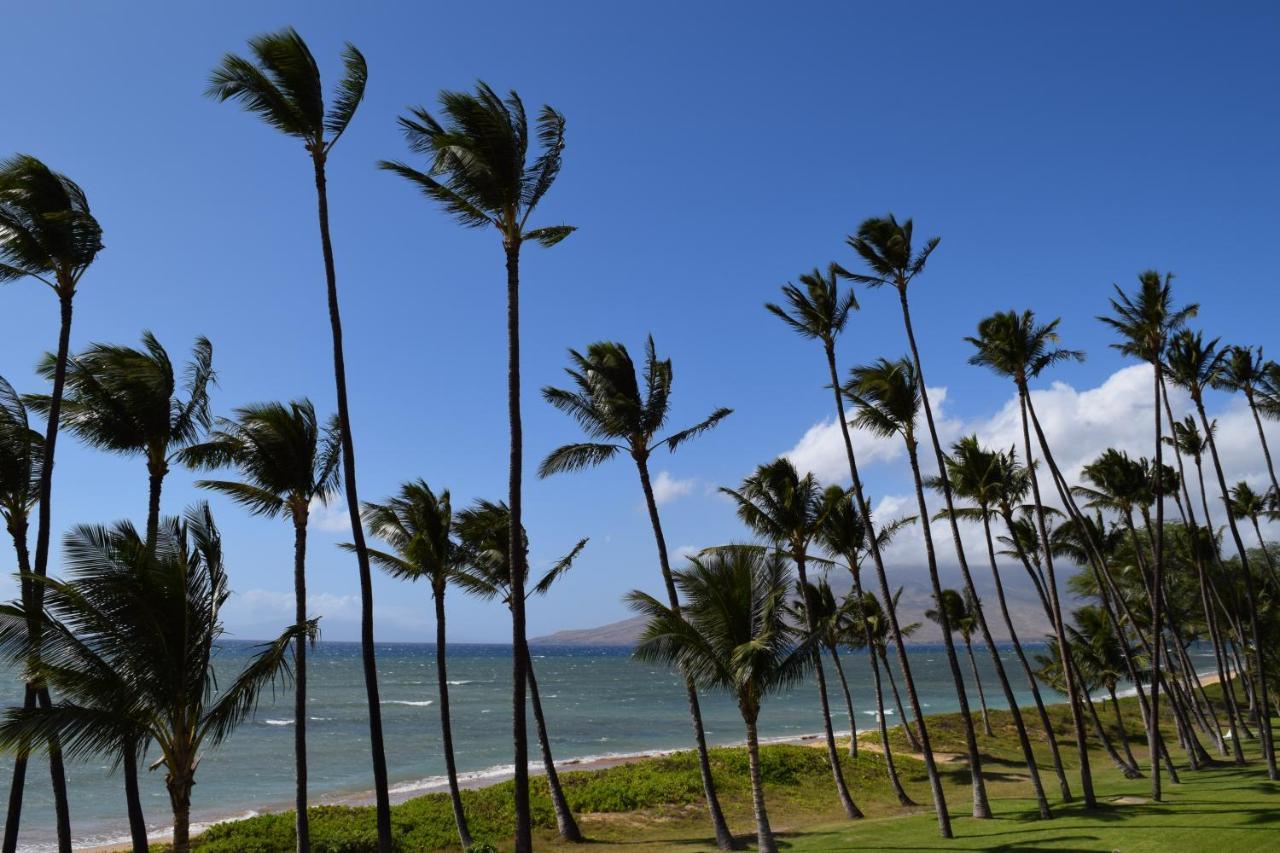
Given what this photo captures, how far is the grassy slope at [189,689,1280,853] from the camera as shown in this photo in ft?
53.6

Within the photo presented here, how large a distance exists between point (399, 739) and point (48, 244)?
4721 centimetres

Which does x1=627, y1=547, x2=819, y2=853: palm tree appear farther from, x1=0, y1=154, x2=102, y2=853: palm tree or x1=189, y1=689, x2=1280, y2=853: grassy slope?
x1=0, y1=154, x2=102, y2=853: palm tree

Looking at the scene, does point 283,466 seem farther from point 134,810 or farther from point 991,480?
point 991,480

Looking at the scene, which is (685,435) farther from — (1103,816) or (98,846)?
(98,846)

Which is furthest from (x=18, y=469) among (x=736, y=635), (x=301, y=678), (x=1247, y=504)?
(x=1247, y=504)

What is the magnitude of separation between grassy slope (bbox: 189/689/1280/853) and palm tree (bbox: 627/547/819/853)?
5037mm

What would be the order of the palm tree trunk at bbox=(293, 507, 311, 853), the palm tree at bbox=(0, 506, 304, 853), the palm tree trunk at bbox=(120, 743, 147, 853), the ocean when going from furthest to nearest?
1. the ocean
2. the palm tree trunk at bbox=(293, 507, 311, 853)
3. the palm tree trunk at bbox=(120, 743, 147, 853)
4. the palm tree at bbox=(0, 506, 304, 853)

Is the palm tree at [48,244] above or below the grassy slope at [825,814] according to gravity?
above

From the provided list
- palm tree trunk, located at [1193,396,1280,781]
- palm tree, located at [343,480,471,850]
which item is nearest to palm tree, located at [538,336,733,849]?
palm tree, located at [343,480,471,850]

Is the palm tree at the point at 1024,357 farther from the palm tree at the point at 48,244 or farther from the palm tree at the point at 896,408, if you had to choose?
the palm tree at the point at 48,244

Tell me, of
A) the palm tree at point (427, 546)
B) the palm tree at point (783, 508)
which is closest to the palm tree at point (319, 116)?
the palm tree at point (427, 546)

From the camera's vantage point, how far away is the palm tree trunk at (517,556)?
12898mm

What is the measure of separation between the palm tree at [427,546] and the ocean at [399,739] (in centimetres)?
453

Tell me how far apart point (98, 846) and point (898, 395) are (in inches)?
1123
